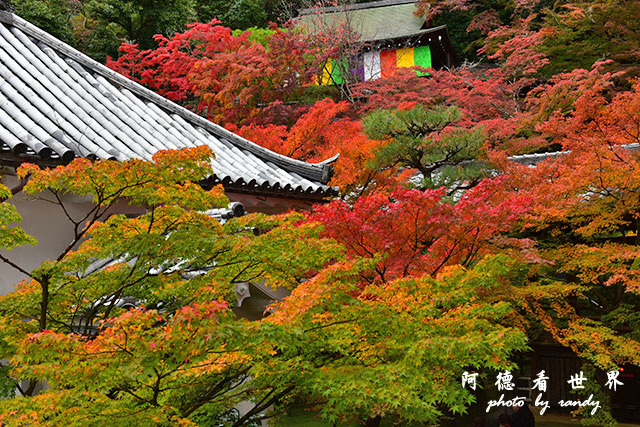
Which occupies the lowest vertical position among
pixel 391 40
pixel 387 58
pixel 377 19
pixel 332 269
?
pixel 387 58

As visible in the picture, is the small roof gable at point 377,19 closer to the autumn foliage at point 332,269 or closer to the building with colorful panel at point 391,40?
the building with colorful panel at point 391,40

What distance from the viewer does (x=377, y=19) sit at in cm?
3153

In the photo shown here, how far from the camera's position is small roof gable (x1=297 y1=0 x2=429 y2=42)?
29.0m

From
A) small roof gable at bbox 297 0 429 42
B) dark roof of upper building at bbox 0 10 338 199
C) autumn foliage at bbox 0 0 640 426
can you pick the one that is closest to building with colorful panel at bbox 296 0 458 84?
small roof gable at bbox 297 0 429 42

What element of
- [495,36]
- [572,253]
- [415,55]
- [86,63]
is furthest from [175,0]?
[572,253]

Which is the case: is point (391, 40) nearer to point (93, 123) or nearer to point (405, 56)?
point (405, 56)

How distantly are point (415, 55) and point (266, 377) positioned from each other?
27.3 m

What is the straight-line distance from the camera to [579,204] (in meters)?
10.6

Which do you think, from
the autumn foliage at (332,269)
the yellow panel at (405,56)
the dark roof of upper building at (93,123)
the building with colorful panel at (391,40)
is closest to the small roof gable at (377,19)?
the building with colorful panel at (391,40)

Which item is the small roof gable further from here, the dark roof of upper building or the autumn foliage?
the dark roof of upper building

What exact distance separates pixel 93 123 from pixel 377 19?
26328 millimetres

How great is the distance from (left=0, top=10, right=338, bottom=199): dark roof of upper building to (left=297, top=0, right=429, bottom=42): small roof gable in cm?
1917

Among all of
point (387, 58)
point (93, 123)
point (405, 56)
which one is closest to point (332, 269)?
point (93, 123)

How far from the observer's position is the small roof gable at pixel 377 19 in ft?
95.2
